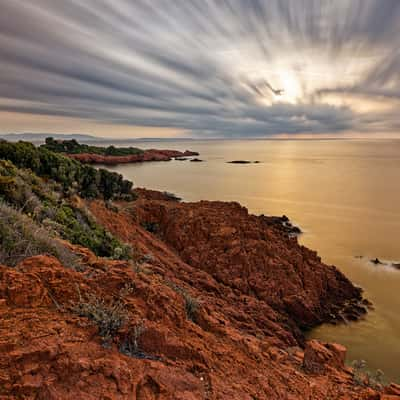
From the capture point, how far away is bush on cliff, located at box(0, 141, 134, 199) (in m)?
10.5

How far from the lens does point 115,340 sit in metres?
2.92

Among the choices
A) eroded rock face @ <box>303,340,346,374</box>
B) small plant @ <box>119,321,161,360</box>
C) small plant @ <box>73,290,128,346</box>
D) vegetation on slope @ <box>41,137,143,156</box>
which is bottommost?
eroded rock face @ <box>303,340,346,374</box>

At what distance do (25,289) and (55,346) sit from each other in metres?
0.85

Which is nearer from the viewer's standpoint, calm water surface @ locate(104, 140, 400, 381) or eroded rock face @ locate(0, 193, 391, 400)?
eroded rock face @ locate(0, 193, 391, 400)

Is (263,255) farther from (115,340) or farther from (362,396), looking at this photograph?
(115,340)

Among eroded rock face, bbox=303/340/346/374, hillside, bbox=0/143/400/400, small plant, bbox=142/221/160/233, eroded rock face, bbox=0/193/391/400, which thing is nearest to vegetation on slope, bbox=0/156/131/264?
hillside, bbox=0/143/400/400

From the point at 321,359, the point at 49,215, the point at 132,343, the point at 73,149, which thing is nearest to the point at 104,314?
the point at 132,343

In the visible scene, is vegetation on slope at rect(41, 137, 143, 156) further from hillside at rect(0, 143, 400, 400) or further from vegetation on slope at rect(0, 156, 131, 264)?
hillside at rect(0, 143, 400, 400)

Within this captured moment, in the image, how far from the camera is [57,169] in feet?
38.4

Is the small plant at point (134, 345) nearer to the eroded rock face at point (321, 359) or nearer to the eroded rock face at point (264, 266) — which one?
the eroded rock face at point (321, 359)

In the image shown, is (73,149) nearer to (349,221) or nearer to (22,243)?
(349,221)

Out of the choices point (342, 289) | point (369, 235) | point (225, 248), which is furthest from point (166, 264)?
point (369, 235)

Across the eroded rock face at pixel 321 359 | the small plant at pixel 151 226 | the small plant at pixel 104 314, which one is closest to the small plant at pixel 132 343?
the small plant at pixel 104 314

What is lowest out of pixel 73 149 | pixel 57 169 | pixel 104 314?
pixel 104 314
